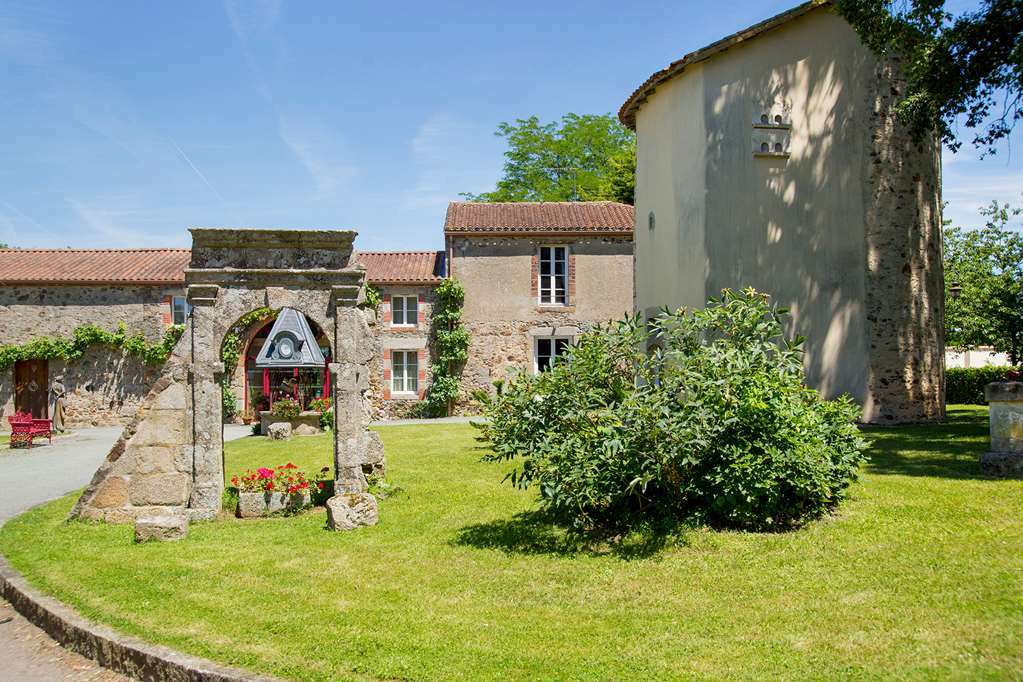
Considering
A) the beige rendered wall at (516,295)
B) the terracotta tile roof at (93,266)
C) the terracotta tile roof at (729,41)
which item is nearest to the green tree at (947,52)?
the terracotta tile roof at (729,41)

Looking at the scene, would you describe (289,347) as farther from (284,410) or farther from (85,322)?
(85,322)

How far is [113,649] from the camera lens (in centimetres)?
459

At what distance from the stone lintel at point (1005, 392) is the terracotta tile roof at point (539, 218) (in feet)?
48.6

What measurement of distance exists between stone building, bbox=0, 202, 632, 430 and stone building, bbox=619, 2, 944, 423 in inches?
334

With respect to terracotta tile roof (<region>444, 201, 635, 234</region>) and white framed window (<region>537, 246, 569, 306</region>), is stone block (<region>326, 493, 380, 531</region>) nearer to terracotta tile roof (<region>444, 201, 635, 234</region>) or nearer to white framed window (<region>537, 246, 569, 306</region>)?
terracotta tile roof (<region>444, 201, 635, 234</region>)

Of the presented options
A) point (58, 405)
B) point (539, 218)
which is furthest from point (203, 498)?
point (539, 218)

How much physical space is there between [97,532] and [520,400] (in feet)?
14.6

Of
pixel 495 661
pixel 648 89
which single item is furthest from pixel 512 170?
pixel 495 661

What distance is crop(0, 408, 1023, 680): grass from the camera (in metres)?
4.12

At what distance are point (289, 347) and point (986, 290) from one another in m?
27.3

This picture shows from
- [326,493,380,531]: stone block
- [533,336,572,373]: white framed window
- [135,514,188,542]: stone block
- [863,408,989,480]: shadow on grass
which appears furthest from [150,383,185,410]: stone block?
[533,336,572,373]: white framed window

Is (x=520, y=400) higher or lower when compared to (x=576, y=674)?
higher

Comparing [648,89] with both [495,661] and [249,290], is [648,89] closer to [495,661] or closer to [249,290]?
[249,290]

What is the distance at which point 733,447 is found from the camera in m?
6.18
